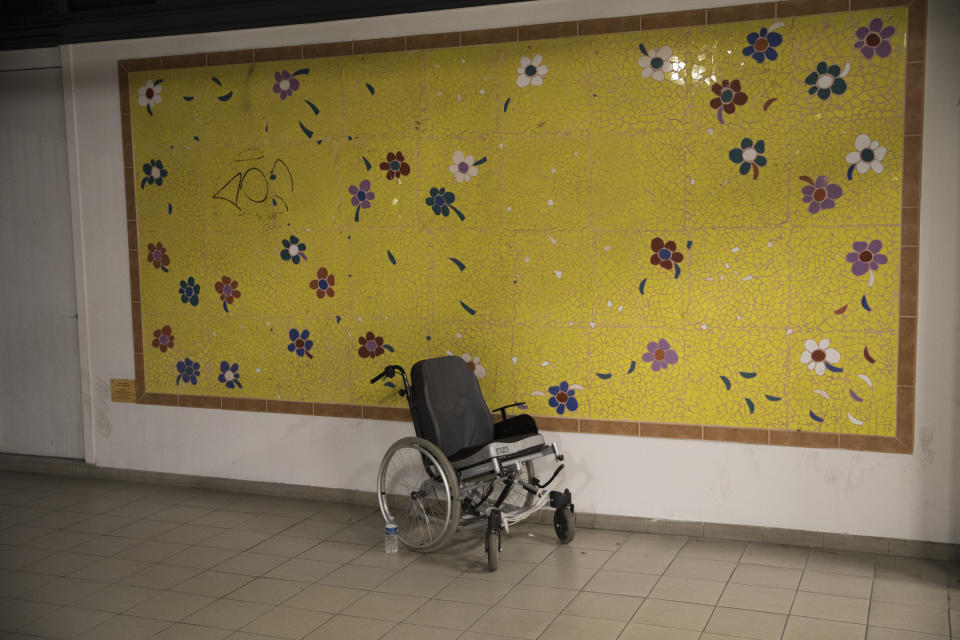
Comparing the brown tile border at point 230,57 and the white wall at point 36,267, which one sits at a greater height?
the brown tile border at point 230,57

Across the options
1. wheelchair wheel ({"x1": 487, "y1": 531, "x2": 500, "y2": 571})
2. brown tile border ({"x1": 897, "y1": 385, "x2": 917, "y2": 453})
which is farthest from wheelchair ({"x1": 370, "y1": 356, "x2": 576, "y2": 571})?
brown tile border ({"x1": 897, "y1": 385, "x2": 917, "y2": 453})

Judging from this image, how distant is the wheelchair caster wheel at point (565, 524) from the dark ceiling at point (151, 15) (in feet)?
7.78

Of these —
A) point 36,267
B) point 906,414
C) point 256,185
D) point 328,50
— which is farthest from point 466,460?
point 36,267

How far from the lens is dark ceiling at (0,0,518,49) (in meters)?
4.26

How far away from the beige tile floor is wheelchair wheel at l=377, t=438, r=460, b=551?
0.45ft

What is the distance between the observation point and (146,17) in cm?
477

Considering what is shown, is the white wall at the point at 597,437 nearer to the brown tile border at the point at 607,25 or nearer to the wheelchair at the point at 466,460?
the brown tile border at the point at 607,25

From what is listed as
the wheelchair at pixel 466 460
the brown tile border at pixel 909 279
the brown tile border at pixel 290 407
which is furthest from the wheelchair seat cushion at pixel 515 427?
the brown tile border at pixel 909 279

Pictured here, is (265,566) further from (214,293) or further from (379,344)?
(214,293)

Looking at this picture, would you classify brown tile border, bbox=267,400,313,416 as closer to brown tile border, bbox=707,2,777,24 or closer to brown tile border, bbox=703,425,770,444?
brown tile border, bbox=703,425,770,444

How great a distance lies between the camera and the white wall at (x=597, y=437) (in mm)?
3941

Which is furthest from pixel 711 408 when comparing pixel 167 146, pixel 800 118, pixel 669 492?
pixel 167 146

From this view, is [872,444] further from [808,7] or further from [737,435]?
[808,7]

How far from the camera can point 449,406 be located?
4355 millimetres
